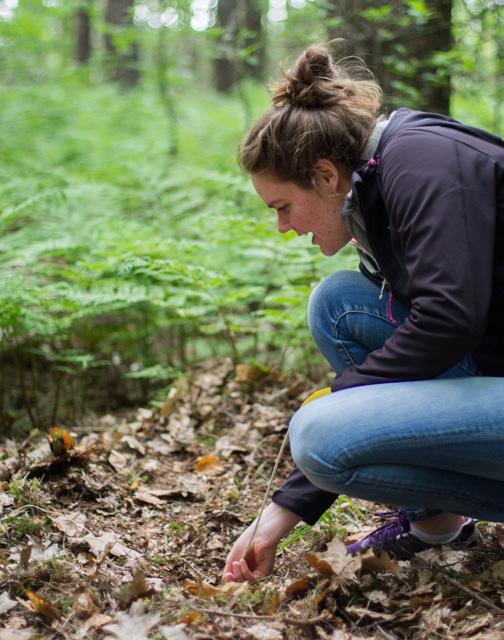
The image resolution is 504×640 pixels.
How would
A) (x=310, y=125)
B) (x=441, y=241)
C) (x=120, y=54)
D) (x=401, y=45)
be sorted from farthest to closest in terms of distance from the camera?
(x=120, y=54) → (x=401, y=45) → (x=310, y=125) → (x=441, y=241)

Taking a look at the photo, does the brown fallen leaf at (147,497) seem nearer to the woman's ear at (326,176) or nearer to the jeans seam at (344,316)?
the jeans seam at (344,316)

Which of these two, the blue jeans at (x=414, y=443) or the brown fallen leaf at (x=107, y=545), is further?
the brown fallen leaf at (x=107, y=545)

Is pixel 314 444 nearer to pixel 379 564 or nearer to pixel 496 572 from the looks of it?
pixel 379 564

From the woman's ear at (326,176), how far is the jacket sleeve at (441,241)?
26cm

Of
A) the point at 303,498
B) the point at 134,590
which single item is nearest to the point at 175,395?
the point at 303,498

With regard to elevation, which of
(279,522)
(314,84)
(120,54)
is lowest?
(279,522)

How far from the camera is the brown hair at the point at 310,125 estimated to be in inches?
78.6

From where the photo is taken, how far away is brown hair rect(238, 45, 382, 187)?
2.00 meters

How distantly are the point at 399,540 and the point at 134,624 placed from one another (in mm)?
1009

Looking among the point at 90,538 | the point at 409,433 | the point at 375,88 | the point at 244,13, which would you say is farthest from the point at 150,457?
the point at 244,13

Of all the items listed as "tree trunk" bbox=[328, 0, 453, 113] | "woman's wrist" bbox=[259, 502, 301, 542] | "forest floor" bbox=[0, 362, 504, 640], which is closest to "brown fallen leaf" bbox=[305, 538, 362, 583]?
"forest floor" bbox=[0, 362, 504, 640]

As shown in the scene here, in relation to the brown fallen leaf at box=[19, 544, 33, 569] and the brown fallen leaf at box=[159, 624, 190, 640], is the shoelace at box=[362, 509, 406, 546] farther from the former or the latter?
the brown fallen leaf at box=[19, 544, 33, 569]

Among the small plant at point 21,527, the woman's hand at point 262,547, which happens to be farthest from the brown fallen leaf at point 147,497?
the woman's hand at point 262,547

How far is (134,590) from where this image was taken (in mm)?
1903
